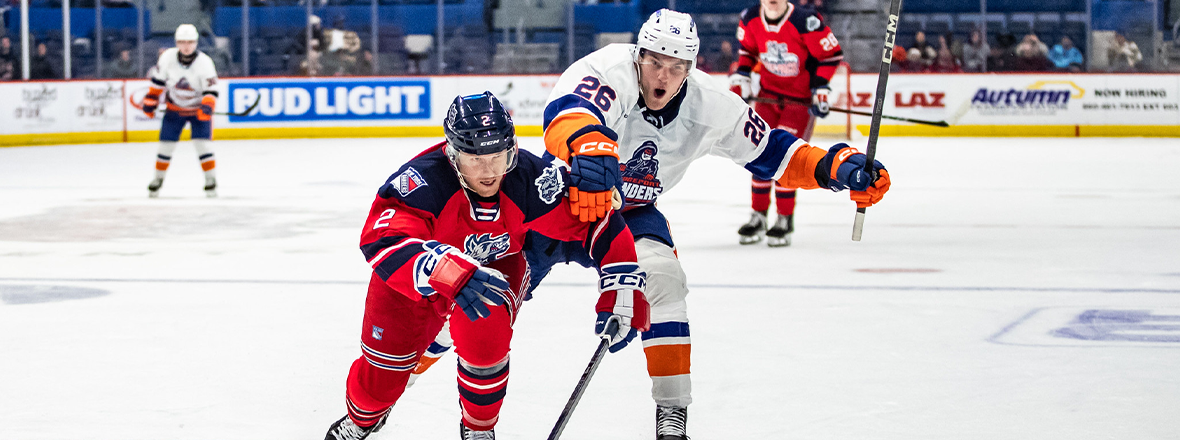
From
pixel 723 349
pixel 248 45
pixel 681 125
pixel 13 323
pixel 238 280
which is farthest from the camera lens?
pixel 248 45

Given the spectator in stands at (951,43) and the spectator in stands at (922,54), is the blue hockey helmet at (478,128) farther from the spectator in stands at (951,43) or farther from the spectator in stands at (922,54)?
the spectator in stands at (951,43)

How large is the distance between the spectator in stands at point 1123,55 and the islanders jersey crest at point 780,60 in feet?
26.8

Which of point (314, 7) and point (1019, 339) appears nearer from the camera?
point (1019, 339)

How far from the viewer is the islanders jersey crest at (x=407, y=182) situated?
7.18 feet

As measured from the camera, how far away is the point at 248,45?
43.2 ft

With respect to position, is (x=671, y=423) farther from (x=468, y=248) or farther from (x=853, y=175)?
(x=853, y=175)

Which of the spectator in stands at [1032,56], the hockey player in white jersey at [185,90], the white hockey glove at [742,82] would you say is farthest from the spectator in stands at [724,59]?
the white hockey glove at [742,82]

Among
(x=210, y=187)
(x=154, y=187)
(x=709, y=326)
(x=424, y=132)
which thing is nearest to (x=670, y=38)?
(x=709, y=326)

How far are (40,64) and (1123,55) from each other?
10894 mm

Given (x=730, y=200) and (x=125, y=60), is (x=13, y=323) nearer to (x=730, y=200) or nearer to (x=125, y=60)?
(x=730, y=200)

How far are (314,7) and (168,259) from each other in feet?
29.4

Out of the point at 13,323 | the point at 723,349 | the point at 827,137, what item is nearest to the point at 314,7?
the point at 827,137

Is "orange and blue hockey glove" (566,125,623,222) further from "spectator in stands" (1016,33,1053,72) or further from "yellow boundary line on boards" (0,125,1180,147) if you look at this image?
"spectator in stands" (1016,33,1053,72)

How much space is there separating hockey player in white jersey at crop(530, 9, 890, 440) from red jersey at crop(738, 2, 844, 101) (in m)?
2.94
